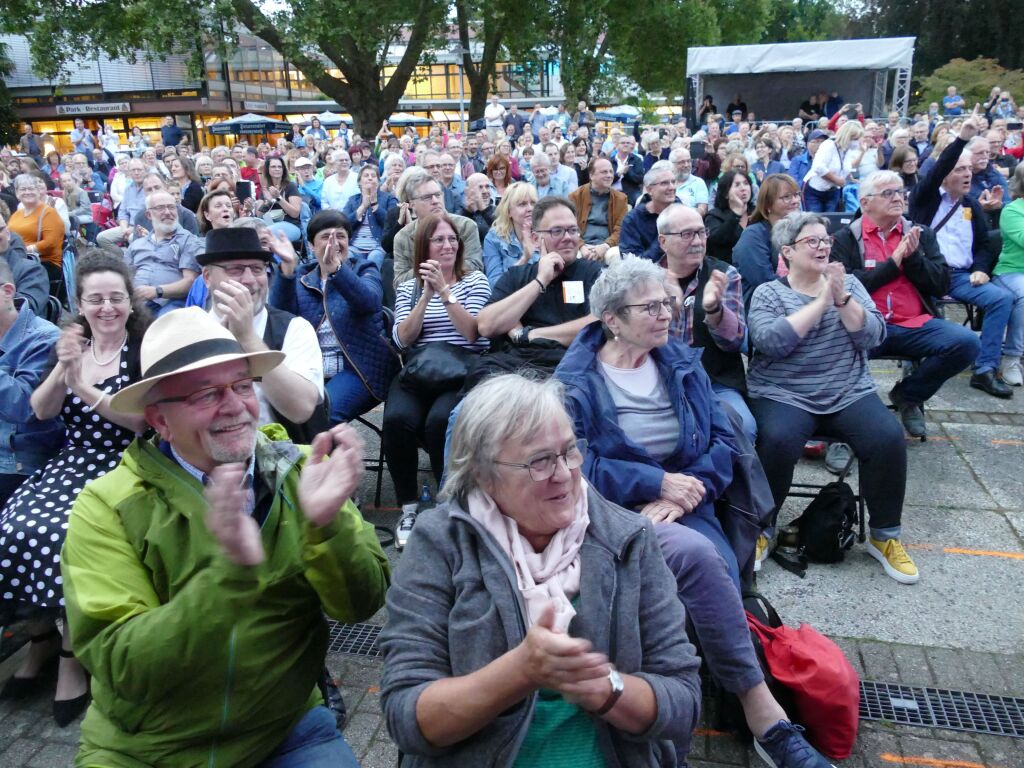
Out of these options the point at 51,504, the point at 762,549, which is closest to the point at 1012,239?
the point at 762,549

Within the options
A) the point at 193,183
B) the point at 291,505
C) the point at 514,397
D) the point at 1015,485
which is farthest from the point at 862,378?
the point at 193,183

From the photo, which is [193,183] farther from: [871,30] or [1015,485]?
[871,30]

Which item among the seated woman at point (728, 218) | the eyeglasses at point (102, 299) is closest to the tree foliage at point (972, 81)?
the seated woman at point (728, 218)

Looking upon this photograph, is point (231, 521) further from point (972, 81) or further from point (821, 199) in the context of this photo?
point (972, 81)

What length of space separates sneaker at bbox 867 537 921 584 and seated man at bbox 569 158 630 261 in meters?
4.49

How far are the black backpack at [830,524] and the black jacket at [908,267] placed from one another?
1.68 m

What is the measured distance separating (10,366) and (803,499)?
4.06 m

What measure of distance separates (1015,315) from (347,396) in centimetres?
490

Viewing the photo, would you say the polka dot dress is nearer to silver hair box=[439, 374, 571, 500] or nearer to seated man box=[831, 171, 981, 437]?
silver hair box=[439, 374, 571, 500]

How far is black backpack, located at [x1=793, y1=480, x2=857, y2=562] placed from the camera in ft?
12.5

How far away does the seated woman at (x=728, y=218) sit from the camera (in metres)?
5.89

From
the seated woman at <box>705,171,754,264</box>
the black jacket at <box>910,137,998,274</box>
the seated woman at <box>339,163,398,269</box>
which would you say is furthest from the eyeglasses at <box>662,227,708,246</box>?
the seated woman at <box>339,163,398,269</box>

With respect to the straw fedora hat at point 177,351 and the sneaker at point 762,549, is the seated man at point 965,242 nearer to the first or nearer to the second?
the sneaker at point 762,549

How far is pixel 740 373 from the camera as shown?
416 centimetres
